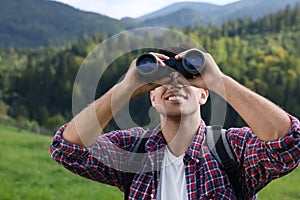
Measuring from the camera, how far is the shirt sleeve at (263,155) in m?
2.37

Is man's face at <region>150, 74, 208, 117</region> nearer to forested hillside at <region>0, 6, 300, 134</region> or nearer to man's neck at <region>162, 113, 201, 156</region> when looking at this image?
man's neck at <region>162, 113, 201, 156</region>

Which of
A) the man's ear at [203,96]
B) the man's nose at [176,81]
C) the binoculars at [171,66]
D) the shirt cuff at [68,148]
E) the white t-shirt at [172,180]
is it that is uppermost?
the binoculars at [171,66]

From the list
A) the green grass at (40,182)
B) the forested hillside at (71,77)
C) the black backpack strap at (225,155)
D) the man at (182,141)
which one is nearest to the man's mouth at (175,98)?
the man at (182,141)

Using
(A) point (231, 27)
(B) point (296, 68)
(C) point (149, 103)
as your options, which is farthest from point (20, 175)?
(A) point (231, 27)

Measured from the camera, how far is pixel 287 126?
93.9 inches

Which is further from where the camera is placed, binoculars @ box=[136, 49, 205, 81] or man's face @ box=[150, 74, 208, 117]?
man's face @ box=[150, 74, 208, 117]

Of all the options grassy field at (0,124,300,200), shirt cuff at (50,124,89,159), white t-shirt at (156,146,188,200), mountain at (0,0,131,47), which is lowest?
mountain at (0,0,131,47)

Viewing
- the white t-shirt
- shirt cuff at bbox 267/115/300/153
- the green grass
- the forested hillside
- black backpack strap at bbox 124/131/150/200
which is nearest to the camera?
shirt cuff at bbox 267/115/300/153

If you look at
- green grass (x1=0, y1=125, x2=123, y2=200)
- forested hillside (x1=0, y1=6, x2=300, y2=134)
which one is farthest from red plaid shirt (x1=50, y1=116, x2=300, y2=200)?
A: forested hillside (x1=0, y1=6, x2=300, y2=134)

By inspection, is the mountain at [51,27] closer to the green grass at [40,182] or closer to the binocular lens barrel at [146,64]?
the green grass at [40,182]

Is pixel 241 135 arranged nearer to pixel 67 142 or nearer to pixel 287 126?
pixel 287 126

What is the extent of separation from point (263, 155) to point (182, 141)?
38cm

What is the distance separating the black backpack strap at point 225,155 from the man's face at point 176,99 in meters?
0.15

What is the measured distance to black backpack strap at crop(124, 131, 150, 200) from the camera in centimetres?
258
